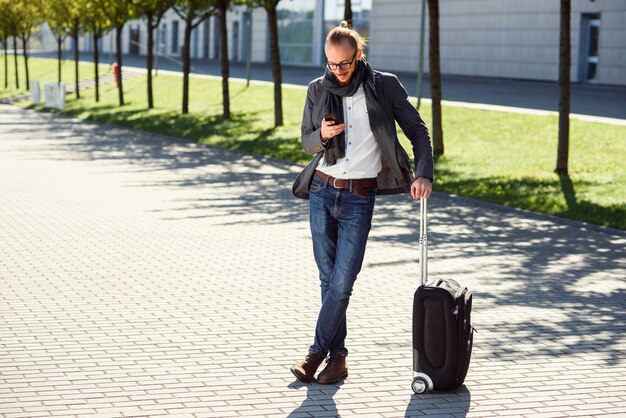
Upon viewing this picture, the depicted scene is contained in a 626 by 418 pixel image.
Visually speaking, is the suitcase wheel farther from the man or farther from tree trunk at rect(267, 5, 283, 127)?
tree trunk at rect(267, 5, 283, 127)

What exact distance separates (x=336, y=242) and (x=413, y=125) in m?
0.74

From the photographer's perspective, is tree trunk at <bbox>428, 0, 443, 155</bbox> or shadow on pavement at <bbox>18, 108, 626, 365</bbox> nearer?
shadow on pavement at <bbox>18, 108, 626, 365</bbox>

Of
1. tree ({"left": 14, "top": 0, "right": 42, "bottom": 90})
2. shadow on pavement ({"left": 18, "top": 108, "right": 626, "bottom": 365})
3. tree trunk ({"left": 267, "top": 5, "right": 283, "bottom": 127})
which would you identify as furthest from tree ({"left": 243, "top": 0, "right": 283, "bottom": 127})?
tree ({"left": 14, "top": 0, "right": 42, "bottom": 90})

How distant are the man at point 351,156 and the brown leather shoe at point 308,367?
0.72 ft

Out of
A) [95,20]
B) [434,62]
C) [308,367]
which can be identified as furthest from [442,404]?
[95,20]

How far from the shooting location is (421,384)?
20.1ft

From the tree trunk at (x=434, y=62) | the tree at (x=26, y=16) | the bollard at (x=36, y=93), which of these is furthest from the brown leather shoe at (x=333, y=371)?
the tree at (x=26, y=16)

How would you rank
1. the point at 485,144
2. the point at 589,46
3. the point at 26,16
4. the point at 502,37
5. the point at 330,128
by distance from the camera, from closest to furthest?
1. the point at 330,128
2. the point at 485,144
3. the point at 589,46
4. the point at 502,37
5. the point at 26,16

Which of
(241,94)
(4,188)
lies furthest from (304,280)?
(241,94)

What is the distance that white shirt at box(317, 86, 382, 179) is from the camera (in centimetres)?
605

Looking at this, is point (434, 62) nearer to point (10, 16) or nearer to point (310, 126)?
point (310, 126)

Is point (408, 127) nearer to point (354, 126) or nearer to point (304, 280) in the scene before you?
point (354, 126)

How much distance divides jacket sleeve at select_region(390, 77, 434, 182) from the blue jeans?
0.32 metres

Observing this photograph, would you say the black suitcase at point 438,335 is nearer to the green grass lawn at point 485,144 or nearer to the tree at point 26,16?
the green grass lawn at point 485,144
